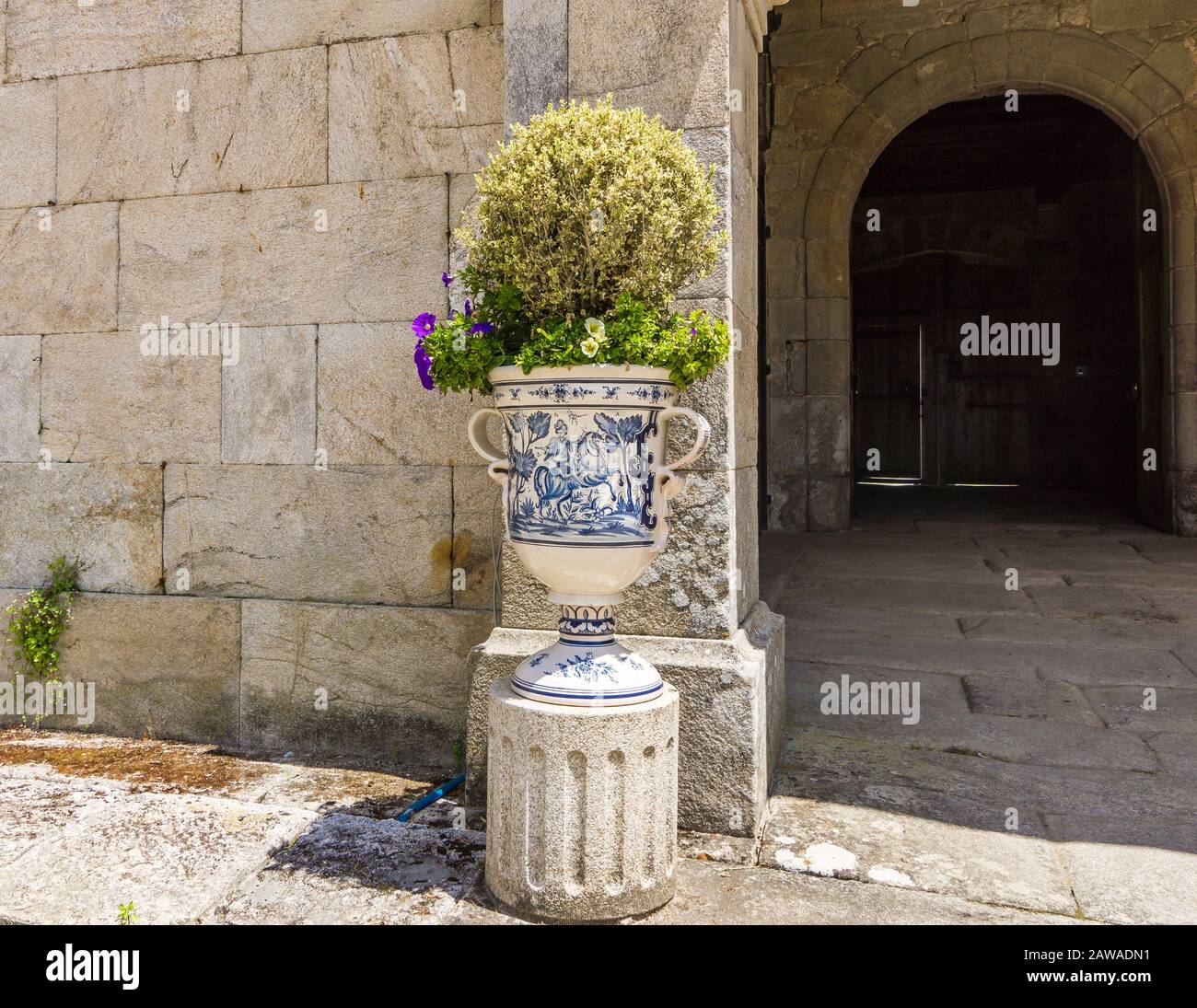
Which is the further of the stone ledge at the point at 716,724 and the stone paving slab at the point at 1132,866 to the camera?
the stone ledge at the point at 716,724

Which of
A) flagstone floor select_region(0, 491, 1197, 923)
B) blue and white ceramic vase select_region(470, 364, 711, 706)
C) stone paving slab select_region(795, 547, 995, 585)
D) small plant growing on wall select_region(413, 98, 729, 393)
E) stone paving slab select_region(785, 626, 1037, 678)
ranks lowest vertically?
flagstone floor select_region(0, 491, 1197, 923)

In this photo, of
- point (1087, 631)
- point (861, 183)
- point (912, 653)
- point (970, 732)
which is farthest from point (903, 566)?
point (861, 183)

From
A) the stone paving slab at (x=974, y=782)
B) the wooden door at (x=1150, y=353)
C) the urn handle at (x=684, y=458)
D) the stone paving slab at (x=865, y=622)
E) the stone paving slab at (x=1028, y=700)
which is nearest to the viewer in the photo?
the urn handle at (x=684, y=458)

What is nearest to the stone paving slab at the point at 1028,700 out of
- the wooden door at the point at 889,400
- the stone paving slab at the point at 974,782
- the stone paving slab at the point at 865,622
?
the stone paving slab at the point at 974,782

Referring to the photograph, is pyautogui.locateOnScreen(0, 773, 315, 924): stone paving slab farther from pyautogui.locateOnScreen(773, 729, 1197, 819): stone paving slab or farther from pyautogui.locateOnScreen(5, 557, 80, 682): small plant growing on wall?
pyautogui.locateOnScreen(773, 729, 1197, 819): stone paving slab

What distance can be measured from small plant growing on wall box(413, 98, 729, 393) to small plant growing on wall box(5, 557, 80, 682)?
79.0 inches

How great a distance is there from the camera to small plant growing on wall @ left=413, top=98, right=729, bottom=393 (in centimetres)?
183

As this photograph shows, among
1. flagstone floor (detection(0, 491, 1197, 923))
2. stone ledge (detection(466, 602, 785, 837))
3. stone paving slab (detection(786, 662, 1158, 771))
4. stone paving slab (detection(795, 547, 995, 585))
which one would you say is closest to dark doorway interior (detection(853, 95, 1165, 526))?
stone paving slab (detection(795, 547, 995, 585))

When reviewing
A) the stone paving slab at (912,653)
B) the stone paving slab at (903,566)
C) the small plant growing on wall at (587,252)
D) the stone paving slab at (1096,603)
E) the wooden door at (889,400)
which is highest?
the wooden door at (889,400)

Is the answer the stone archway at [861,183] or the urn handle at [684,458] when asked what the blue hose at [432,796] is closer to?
the urn handle at [684,458]

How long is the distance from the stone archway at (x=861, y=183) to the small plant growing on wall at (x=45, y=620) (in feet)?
16.1

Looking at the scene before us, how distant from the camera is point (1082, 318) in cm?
1059

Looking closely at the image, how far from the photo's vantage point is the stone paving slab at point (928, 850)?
197cm

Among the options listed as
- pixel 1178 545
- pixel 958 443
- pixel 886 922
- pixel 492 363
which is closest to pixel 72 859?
pixel 492 363
